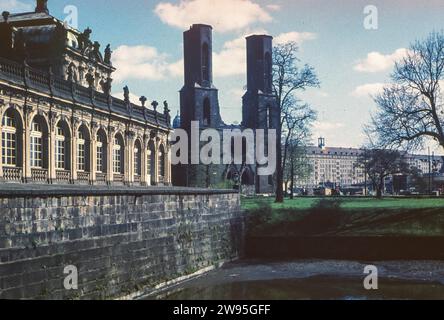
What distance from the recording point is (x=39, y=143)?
99.7ft

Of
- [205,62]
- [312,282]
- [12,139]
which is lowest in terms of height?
[312,282]

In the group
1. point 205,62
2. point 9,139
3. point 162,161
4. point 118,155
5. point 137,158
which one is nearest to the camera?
point 9,139

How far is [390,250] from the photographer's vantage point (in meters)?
30.3

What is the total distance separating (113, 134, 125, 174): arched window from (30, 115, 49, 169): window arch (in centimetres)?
911

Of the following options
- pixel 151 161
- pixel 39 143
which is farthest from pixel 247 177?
pixel 39 143

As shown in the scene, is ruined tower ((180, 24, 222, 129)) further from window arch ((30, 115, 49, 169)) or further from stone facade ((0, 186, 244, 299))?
stone facade ((0, 186, 244, 299))

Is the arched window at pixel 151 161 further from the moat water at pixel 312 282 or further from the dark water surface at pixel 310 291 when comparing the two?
the dark water surface at pixel 310 291

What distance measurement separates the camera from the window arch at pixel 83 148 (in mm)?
34781

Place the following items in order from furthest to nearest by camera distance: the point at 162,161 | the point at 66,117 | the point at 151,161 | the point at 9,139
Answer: the point at 162,161
the point at 151,161
the point at 66,117
the point at 9,139

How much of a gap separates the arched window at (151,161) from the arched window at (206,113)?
31.1 m

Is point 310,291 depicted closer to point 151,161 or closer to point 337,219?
point 337,219

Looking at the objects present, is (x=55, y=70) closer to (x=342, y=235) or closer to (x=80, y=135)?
(x=80, y=135)

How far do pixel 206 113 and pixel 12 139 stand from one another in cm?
5288
